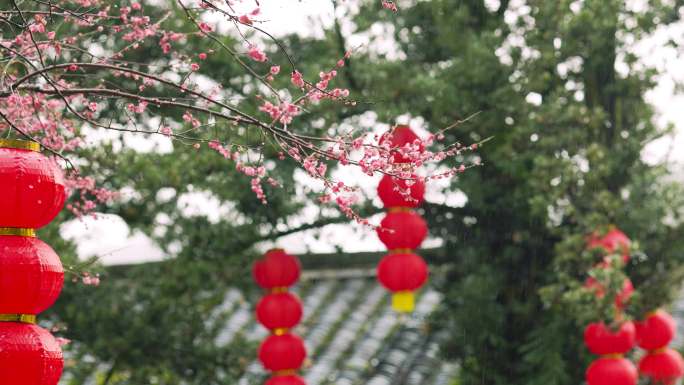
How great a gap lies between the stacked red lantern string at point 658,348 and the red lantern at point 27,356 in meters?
4.21

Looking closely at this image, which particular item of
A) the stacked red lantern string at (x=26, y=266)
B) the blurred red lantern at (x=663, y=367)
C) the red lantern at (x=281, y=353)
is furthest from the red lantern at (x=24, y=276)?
the blurred red lantern at (x=663, y=367)

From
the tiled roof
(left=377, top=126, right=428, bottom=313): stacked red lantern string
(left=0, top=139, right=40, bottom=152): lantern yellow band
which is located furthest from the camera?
the tiled roof

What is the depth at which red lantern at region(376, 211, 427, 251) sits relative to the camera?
6137 millimetres

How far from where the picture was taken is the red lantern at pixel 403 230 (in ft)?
20.1

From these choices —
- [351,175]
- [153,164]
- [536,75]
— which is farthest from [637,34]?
[153,164]

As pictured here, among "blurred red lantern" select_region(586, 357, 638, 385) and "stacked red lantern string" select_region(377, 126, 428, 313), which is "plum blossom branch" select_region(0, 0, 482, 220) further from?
"blurred red lantern" select_region(586, 357, 638, 385)

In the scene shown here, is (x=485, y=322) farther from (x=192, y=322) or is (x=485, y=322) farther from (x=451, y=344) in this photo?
(x=192, y=322)

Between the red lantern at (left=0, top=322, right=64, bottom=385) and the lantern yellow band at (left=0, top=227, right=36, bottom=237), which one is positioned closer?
the red lantern at (left=0, top=322, right=64, bottom=385)

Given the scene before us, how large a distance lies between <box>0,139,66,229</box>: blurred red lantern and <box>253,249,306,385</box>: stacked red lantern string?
113 inches

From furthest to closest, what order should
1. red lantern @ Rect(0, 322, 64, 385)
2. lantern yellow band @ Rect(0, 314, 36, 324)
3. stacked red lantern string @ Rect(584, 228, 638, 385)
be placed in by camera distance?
stacked red lantern string @ Rect(584, 228, 638, 385)
lantern yellow band @ Rect(0, 314, 36, 324)
red lantern @ Rect(0, 322, 64, 385)

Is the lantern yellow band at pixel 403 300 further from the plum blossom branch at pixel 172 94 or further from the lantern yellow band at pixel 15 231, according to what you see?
the lantern yellow band at pixel 15 231

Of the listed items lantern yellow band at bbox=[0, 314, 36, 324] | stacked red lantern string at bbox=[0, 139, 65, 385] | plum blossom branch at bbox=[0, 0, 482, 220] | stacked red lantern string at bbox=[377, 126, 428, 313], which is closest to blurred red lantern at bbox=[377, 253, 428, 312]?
stacked red lantern string at bbox=[377, 126, 428, 313]

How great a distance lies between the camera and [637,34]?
7.27 meters

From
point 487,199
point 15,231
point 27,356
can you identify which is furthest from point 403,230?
point 27,356
